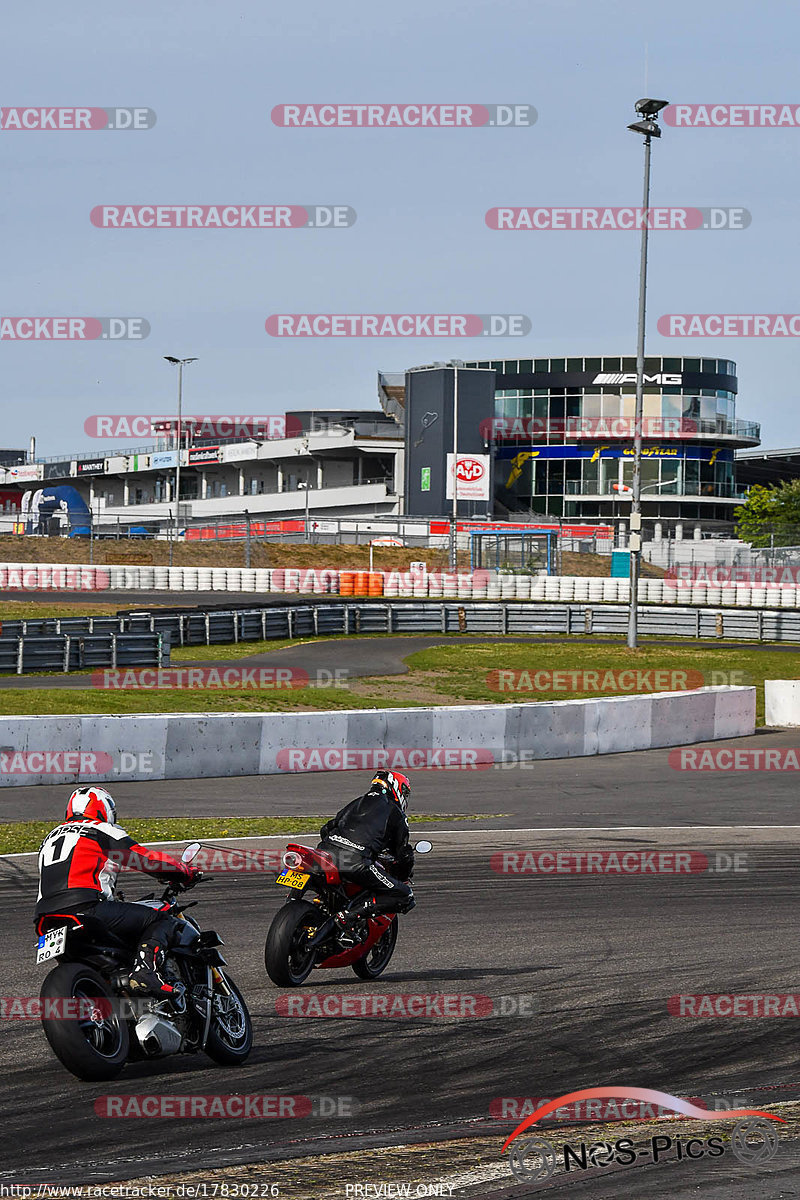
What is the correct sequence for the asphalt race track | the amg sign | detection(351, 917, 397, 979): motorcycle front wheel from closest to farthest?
1. the asphalt race track
2. detection(351, 917, 397, 979): motorcycle front wheel
3. the amg sign

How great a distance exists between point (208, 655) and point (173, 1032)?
27.2 metres

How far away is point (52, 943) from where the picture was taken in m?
6.59

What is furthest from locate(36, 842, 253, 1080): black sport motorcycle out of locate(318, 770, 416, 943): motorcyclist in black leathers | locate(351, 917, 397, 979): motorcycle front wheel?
locate(351, 917, 397, 979): motorcycle front wheel

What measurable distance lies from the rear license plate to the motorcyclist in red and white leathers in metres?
0.11

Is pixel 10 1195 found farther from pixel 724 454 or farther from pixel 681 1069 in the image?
pixel 724 454

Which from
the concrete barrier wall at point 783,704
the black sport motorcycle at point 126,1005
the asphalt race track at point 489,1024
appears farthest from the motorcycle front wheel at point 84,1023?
the concrete barrier wall at point 783,704

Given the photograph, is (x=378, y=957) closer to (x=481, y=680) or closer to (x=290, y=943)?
(x=290, y=943)

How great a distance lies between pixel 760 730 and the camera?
26359 mm

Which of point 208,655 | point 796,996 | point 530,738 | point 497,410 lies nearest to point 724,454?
point 497,410

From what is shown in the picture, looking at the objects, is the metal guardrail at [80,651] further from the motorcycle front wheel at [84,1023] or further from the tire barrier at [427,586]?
the motorcycle front wheel at [84,1023]

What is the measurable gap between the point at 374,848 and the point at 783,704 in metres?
19.6

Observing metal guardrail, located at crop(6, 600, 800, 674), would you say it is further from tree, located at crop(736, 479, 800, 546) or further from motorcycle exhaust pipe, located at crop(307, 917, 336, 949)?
tree, located at crop(736, 479, 800, 546)

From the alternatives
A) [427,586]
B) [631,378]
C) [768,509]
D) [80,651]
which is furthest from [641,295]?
[631,378]

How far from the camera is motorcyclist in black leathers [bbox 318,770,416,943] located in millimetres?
8781
